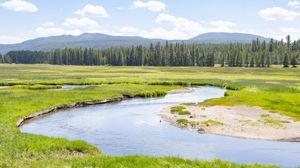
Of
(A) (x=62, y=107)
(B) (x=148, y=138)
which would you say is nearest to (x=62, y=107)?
(A) (x=62, y=107)

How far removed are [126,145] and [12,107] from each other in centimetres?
2291

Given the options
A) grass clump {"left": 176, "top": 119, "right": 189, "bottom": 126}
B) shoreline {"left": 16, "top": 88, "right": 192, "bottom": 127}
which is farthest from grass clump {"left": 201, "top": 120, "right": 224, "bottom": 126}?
shoreline {"left": 16, "top": 88, "right": 192, "bottom": 127}

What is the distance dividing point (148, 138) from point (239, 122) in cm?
1361

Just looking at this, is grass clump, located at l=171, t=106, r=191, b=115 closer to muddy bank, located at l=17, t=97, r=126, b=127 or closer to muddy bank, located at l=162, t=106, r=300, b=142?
A: muddy bank, located at l=162, t=106, r=300, b=142

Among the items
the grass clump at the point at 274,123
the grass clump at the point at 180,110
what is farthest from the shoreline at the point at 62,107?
the grass clump at the point at 274,123

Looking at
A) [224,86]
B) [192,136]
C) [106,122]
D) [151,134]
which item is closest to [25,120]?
[106,122]

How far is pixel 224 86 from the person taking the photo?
10100 cm

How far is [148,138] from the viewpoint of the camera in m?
40.5

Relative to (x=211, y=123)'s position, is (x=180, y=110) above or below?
above

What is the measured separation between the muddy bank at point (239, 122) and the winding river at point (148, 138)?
1650mm

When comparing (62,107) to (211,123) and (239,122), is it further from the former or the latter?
(239,122)

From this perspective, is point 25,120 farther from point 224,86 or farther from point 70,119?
point 224,86

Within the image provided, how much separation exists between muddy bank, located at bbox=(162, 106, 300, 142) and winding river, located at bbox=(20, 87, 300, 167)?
165 cm

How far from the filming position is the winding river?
34000 mm
